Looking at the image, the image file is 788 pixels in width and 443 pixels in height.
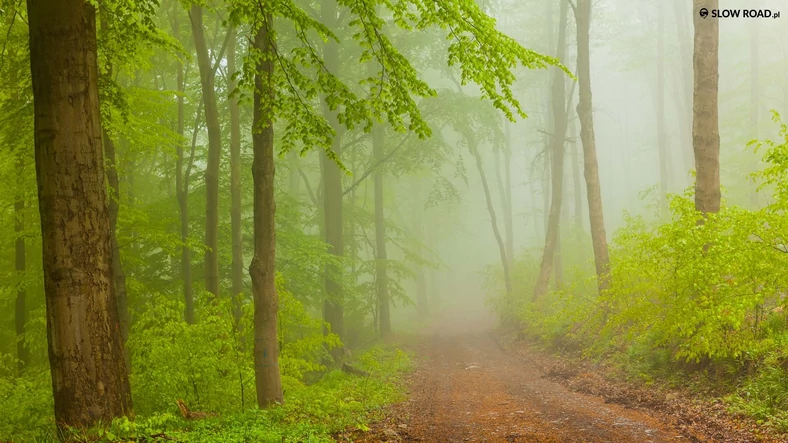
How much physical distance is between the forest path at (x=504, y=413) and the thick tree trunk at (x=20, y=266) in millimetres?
7941

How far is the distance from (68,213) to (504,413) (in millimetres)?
6705

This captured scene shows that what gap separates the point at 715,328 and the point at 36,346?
1254 cm

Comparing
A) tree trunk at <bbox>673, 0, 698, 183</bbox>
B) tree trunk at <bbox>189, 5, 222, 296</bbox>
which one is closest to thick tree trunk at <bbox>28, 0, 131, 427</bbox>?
tree trunk at <bbox>189, 5, 222, 296</bbox>

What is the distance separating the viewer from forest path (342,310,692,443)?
669cm

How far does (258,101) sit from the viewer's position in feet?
25.0

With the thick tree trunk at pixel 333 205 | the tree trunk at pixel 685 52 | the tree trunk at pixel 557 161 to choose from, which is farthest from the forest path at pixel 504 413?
the tree trunk at pixel 685 52

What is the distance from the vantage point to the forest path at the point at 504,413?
6.69 m

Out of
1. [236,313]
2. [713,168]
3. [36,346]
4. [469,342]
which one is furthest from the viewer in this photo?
[469,342]

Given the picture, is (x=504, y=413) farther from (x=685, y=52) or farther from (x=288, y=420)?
(x=685, y=52)

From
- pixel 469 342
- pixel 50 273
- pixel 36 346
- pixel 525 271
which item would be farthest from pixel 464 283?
pixel 50 273

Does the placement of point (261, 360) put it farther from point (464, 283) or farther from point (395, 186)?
point (464, 283)

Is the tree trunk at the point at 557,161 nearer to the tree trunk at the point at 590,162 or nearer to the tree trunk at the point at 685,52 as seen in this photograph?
the tree trunk at the point at 590,162

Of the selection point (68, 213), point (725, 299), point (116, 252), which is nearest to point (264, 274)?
point (68, 213)

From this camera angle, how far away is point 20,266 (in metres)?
11.0
